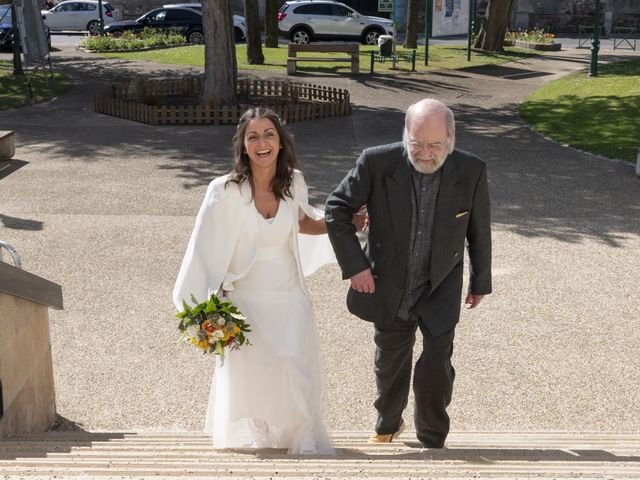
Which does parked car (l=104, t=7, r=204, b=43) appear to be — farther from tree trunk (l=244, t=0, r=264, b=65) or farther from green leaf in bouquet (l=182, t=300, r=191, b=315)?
green leaf in bouquet (l=182, t=300, r=191, b=315)

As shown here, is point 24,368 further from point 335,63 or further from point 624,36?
point 624,36

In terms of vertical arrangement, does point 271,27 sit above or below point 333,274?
above

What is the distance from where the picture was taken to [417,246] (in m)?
5.25

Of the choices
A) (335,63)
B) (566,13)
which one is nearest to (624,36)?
(566,13)

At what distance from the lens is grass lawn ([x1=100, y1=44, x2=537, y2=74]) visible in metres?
27.7

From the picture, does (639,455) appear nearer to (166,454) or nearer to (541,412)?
(541,412)

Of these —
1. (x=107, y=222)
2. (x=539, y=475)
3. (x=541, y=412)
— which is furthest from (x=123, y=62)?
(x=539, y=475)

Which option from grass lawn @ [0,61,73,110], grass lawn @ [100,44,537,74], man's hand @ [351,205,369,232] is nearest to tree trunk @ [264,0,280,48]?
grass lawn @ [100,44,537,74]

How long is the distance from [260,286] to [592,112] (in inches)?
601

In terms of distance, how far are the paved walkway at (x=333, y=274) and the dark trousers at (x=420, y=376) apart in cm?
58

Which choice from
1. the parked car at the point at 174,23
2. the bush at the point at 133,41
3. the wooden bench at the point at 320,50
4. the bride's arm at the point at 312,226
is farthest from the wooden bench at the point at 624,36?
the bride's arm at the point at 312,226

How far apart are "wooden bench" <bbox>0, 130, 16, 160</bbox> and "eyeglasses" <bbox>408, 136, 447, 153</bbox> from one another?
1065 centimetres

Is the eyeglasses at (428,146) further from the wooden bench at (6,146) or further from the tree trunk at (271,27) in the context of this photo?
the tree trunk at (271,27)

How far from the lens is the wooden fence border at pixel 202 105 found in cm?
1867
